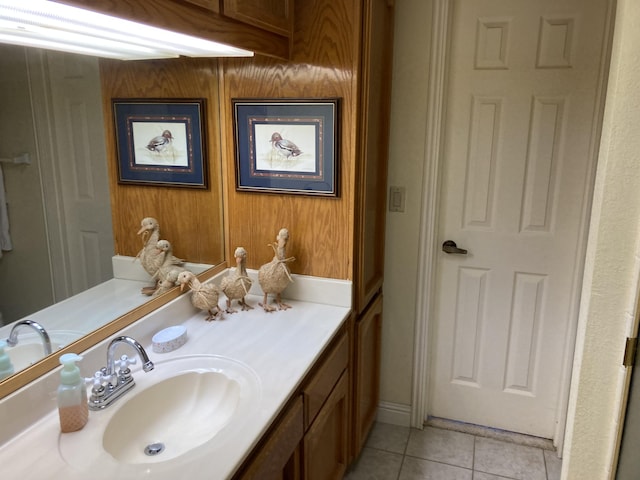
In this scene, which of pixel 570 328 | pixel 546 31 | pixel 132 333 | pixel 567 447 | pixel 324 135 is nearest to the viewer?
pixel 567 447

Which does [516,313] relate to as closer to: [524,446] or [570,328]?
[570,328]

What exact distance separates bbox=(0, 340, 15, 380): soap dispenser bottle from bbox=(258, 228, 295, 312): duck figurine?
2.95 ft

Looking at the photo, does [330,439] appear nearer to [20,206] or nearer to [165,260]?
[165,260]

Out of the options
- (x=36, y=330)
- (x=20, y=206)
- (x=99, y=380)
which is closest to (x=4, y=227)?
(x=20, y=206)

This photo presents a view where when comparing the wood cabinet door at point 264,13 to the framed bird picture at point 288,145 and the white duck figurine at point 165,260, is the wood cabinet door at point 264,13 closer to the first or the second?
the framed bird picture at point 288,145

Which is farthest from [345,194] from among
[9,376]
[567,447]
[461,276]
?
[9,376]

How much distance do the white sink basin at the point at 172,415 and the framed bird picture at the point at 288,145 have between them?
2.43 feet

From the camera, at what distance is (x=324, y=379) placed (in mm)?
1672

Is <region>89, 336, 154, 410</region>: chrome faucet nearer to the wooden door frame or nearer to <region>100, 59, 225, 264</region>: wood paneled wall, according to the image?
<region>100, 59, 225, 264</region>: wood paneled wall

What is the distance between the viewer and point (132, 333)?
1563 millimetres

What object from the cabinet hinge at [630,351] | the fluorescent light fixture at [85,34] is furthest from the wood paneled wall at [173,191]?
the cabinet hinge at [630,351]

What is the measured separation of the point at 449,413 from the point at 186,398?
62.8 inches

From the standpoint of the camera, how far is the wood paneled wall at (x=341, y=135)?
5.79 ft

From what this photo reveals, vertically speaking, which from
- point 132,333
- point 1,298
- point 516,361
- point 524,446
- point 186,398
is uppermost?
point 1,298
